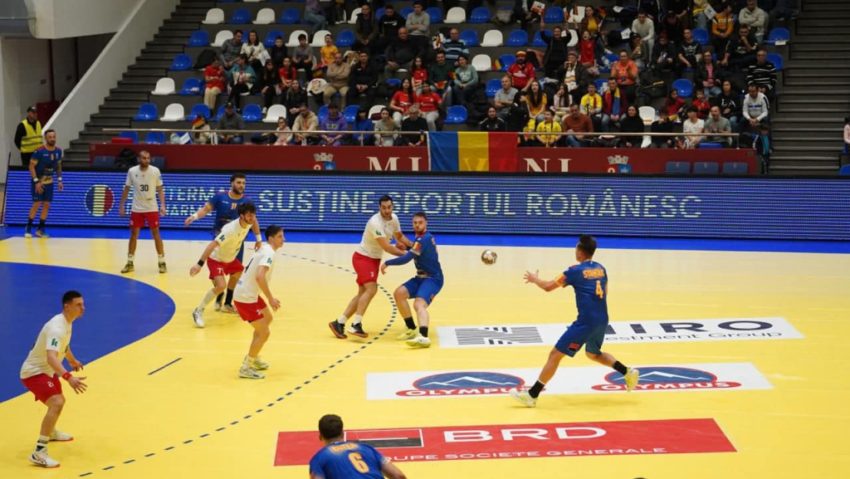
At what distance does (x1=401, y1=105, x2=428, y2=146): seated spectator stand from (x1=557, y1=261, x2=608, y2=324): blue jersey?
13.4m

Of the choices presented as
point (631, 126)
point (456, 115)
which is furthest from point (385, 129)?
point (631, 126)

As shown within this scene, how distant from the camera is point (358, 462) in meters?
8.55

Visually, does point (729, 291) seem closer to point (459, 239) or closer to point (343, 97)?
point (459, 239)

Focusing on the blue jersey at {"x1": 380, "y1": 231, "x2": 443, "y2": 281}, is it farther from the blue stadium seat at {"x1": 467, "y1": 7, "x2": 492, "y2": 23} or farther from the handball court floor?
the blue stadium seat at {"x1": 467, "y1": 7, "x2": 492, "y2": 23}

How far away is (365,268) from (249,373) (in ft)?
8.28

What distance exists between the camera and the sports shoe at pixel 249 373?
14.5m

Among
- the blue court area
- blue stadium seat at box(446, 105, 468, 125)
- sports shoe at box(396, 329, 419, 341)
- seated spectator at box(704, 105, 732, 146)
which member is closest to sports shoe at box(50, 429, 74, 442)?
→ the blue court area

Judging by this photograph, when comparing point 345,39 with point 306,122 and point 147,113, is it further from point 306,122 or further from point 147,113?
point 147,113

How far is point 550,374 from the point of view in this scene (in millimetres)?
13172

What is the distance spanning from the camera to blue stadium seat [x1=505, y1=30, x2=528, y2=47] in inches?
1212

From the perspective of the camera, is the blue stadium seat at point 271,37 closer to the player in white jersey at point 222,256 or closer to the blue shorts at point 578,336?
the player in white jersey at point 222,256

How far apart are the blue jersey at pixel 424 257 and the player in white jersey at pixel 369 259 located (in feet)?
0.89

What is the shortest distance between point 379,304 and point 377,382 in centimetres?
429

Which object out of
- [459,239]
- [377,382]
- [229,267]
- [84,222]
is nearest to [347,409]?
[377,382]
